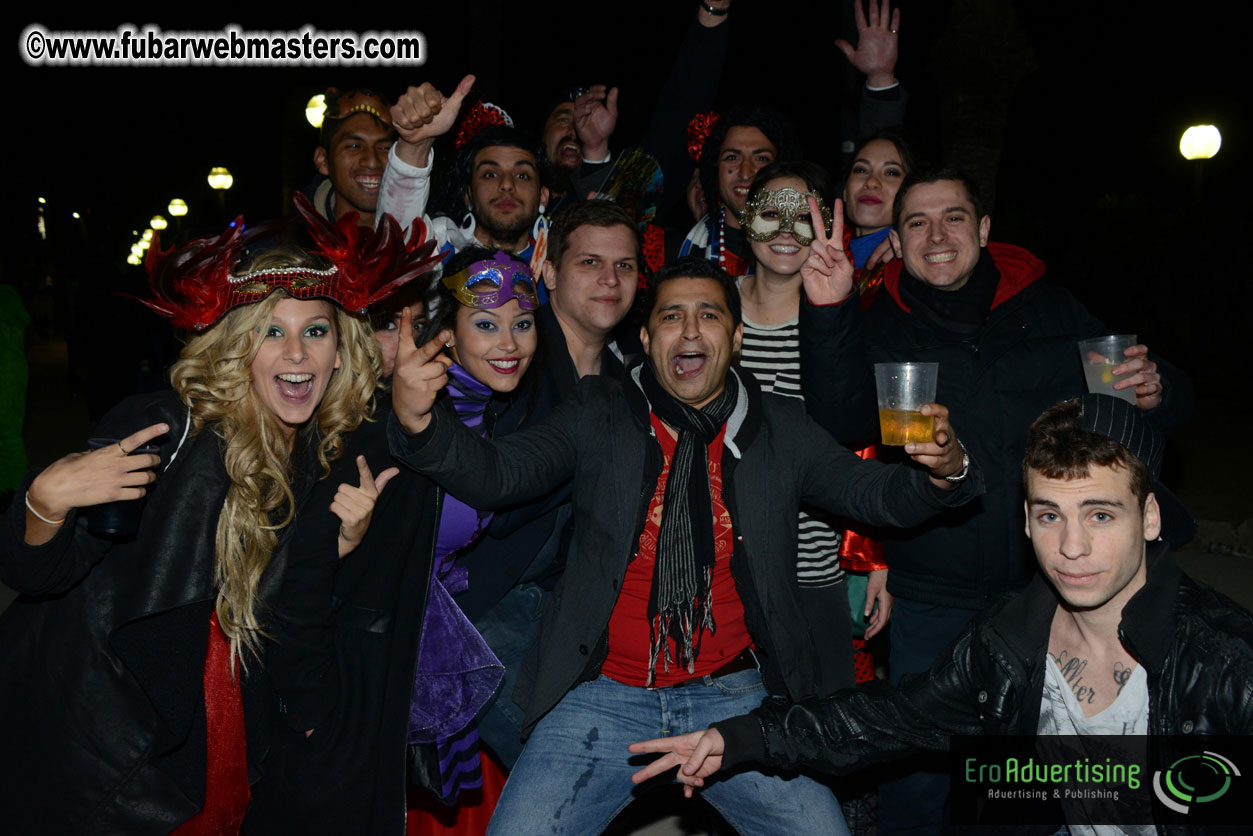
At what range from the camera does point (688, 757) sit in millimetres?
3168

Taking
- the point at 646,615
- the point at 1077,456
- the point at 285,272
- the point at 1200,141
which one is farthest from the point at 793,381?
the point at 1200,141

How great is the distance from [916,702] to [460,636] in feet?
5.22

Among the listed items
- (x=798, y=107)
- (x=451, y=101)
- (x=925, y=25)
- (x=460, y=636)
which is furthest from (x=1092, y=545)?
(x=798, y=107)

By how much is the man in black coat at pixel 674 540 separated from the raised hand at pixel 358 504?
398 millimetres

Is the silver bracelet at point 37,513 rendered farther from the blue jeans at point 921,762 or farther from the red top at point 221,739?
the blue jeans at point 921,762

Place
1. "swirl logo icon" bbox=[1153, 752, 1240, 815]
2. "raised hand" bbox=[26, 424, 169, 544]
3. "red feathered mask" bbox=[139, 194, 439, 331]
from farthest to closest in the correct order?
"red feathered mask" bbox=[139, 194, 439, 331] < "raised hand" bbox=[26, 424, 169, 544] < "swirl logo icon" bbox=[1153, 752, 1240, 815]

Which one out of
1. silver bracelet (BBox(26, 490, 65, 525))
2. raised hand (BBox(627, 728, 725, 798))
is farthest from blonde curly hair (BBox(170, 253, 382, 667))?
raised hand (BBox(627, 728, 725, 798))

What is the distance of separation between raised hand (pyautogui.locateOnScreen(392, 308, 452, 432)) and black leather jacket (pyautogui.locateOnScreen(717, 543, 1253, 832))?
1369mm

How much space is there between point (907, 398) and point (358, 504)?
1.82 m

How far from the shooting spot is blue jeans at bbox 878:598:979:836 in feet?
12.7

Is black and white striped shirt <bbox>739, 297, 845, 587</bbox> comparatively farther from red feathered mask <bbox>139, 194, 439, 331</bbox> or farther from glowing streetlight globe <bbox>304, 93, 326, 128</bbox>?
glowing streetlight globe <bbox>304, 93, 326, 128</bbox>

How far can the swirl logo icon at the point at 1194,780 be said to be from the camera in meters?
2.47

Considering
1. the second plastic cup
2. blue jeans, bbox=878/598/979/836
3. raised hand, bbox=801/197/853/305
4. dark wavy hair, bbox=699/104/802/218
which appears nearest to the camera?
the second plastic cup

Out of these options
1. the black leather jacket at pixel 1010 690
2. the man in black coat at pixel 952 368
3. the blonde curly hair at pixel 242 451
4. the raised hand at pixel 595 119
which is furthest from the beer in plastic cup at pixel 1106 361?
the raised hand at pixel 595 119
